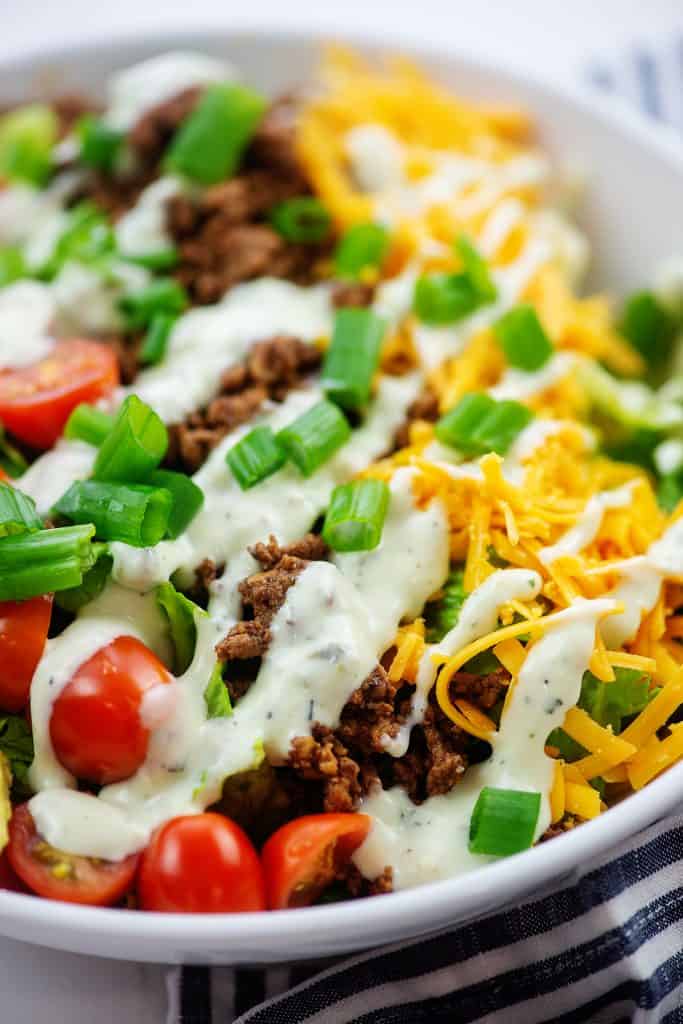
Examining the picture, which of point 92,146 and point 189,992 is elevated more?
point 92,146

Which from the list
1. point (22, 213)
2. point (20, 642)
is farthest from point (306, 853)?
point (22, 213)

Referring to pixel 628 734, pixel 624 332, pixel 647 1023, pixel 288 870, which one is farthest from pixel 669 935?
pixel 624 332

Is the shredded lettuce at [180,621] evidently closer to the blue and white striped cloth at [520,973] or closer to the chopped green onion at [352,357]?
the blue and white striped cloth at [520,973]

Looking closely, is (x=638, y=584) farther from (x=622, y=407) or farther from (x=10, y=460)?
(x=10, y=460)

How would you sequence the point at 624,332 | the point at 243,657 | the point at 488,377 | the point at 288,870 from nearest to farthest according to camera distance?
the point at 288,870 < the point at 243,657 < the point at 488,377 < the point at 624,332

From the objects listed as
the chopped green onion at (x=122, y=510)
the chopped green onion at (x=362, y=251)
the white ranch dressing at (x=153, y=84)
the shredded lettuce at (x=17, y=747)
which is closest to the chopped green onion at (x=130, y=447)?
the chopped green onion at (x=122, y=510)

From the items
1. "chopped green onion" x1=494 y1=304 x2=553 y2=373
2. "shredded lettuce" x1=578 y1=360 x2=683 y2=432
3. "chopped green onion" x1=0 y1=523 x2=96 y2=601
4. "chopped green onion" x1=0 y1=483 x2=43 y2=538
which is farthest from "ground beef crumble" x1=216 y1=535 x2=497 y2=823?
"shredded lettuce" x1=578 y1=360 x2=683 y2=432

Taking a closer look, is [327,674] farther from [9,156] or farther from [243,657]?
[9,156]

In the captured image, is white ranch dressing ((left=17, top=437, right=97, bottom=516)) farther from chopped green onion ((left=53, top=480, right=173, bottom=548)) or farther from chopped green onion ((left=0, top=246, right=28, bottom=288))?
chopped green onion ((left=0, top=246, right=28, bottom=288))
